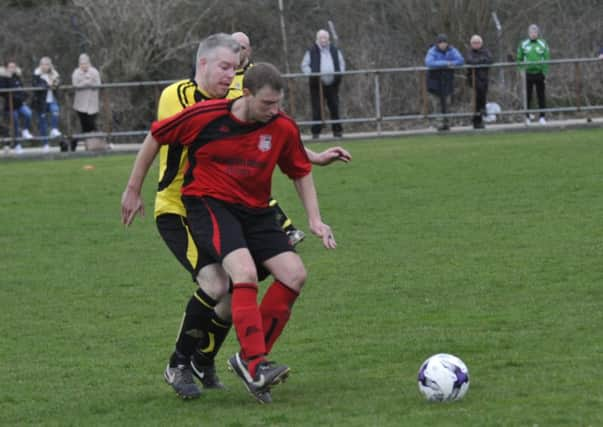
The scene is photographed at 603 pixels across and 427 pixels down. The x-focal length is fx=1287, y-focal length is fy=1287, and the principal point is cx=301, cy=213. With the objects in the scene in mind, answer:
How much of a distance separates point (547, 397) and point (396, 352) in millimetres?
1493

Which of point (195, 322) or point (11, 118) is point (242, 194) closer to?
point (195, 322)

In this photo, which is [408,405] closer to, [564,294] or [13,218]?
[564,294]

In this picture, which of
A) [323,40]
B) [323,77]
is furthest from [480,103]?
[323,40]

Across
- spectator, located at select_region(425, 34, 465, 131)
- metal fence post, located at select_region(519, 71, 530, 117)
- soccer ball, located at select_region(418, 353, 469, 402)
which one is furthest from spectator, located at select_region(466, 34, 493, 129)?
soccer ball, located at select_region(418, 353, 469, 402)

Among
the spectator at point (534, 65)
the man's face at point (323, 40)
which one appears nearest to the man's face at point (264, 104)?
the man's face at point (323, 40)

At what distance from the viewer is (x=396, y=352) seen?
7.24 m

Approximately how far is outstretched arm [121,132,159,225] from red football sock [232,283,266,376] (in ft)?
2.31

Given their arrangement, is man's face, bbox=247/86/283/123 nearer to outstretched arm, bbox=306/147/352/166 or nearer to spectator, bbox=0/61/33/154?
outstretched arm, bbox=306/147/352/166

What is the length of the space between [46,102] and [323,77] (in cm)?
504

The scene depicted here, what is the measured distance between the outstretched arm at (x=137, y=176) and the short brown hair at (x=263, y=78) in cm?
58

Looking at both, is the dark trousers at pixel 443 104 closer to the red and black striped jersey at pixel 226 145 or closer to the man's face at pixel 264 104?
the red and black striped jersey at pixel 226 145

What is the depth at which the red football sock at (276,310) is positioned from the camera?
6.45m

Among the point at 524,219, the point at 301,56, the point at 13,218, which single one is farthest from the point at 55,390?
the point at 301,56

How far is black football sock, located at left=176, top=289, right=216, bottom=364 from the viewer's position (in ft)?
21.2
